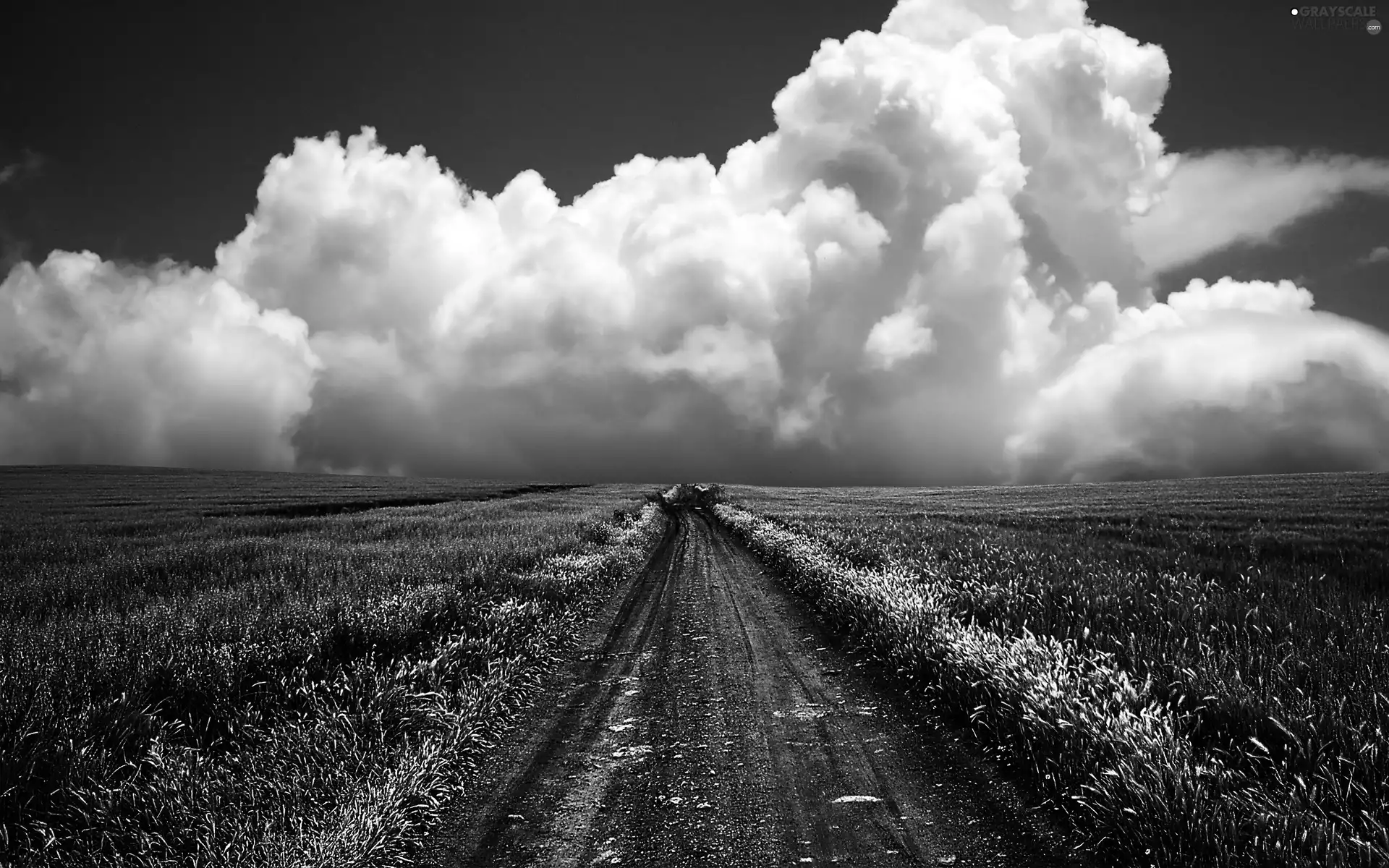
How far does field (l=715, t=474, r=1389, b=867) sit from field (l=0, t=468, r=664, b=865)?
14.1 ft

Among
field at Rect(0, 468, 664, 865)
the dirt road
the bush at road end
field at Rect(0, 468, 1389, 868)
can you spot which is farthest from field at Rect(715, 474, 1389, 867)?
the bush at road end

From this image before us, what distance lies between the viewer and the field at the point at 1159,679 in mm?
3391

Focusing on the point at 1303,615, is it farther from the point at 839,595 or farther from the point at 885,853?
the point at 885,853

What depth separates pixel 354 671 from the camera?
589 centimetres

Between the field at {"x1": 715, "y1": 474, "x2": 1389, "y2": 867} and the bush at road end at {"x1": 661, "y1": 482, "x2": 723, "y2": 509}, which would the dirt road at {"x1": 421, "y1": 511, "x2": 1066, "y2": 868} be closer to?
the field at {"x1": 715, "y1": 474, "x2": 1389, "y2": 867}

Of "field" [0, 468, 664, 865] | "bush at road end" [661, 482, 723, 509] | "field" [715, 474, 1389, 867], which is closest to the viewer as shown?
"field" [715, 474, 1389, 867]

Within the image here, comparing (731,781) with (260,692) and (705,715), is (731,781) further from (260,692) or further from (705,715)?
(260,692)

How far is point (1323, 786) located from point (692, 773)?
3.98m

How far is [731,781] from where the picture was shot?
4438mm

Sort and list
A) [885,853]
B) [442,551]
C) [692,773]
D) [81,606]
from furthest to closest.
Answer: [442,551] < [81,606] < [692,773] < [885,853]

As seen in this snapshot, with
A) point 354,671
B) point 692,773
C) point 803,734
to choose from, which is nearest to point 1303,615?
point 803,734

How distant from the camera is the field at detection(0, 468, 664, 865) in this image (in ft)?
11.7

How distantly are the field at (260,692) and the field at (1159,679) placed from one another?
4.30m

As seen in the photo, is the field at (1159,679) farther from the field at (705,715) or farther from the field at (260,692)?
the field at (260,692)
